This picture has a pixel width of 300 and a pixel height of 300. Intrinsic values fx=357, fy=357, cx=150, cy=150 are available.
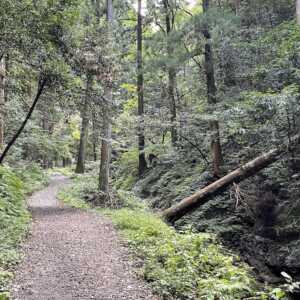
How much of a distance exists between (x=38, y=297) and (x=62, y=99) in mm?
6250

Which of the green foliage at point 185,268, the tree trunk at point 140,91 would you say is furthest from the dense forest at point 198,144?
the tree trunk at point 140,91

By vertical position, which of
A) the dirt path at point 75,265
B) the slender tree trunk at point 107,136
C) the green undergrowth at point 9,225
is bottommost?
the dirt path at point 75,265

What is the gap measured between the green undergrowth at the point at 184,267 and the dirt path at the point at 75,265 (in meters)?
0.32

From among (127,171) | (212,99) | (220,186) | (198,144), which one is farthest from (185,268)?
(127,171)

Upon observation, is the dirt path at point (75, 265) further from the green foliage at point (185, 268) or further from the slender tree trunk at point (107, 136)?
the slender tree trunk at point (107, 136)

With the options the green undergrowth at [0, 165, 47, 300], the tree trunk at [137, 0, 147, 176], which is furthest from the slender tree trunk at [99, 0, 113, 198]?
the tree trunk at [137, 0, 147, 176]

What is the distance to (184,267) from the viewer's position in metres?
5.97

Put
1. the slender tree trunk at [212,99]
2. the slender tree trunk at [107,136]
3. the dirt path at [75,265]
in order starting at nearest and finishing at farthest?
the dirt path at [75,265] < the slender tree trunk at [107,136] < the slender tree trunk at [212,99]

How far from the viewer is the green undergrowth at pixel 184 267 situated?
5193 millimetres

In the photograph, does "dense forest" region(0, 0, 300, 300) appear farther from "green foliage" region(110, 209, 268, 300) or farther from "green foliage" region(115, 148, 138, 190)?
"green foliage" region(115, 148, 138, 190)

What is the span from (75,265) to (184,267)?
193 centimetres

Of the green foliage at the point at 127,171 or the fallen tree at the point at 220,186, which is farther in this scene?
the green foliage at the point at 127,171

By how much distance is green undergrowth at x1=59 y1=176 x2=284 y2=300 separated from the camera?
5193 millimetres

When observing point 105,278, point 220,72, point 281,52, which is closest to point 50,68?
point 105,278
